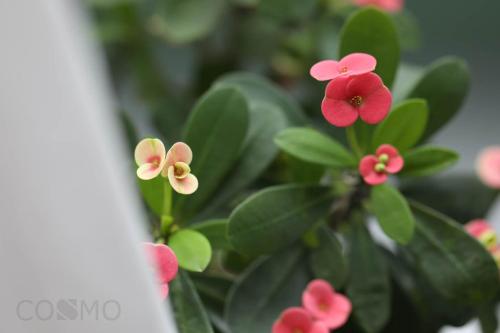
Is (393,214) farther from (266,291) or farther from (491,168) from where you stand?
(491,168)

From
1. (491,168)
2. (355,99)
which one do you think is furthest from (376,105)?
(491,168)

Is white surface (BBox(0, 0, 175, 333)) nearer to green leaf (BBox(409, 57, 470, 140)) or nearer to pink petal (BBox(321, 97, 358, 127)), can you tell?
pink petal (BBox(321, 97, 358, 127))

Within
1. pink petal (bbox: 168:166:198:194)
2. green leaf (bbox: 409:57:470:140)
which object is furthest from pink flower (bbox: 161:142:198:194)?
green leaf (bbox: 409:57:470:140)

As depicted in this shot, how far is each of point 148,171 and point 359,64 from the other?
20 centimetres

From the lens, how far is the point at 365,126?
723 millimetres

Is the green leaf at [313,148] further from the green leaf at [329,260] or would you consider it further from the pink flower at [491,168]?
the pink flower at [491,168]

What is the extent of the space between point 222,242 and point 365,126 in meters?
0.20

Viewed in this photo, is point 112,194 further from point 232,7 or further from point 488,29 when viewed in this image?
point 488,29

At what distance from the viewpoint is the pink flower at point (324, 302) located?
26.0 inches

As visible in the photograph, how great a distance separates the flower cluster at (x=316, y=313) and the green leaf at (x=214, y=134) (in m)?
0.15

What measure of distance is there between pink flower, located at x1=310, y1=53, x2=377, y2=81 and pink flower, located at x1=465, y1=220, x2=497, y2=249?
246 millimetres

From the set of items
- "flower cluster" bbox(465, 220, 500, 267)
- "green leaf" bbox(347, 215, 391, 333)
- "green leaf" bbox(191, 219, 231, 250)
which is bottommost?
"green leaf" bbox(347, 215, 391, 333)

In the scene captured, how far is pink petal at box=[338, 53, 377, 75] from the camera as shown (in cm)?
56

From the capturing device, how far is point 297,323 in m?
0.64
